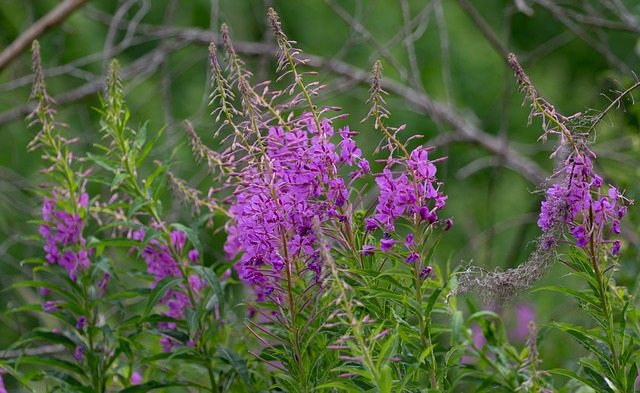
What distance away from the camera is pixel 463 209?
8.16 m

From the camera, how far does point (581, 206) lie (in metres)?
1.89

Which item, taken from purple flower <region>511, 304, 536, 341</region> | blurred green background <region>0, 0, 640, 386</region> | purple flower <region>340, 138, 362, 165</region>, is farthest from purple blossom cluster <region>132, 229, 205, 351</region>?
blurred green background <region>0, 0, 640, 386</region>

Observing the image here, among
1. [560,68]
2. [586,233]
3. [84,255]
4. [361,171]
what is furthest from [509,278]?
[560,68]

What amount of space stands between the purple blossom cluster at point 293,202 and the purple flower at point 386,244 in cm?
11

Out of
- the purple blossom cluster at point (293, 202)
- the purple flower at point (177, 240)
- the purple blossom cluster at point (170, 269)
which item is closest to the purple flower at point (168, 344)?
the purple blossom cluster at point (170, 269)

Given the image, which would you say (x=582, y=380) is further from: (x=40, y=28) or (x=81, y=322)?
(x=40, y=28)

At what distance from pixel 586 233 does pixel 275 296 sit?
755 millimetres

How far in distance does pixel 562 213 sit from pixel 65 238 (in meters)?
1.46

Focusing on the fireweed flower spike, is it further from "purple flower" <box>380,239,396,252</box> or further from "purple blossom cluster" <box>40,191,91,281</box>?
"purple blossom cluster" <box>40,191,91,281</box>

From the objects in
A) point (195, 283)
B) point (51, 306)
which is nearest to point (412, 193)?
point (195, 283)

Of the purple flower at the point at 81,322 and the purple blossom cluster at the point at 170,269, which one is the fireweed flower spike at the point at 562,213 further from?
the purple flower at the point at 81,322

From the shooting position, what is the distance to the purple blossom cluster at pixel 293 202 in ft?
6.53

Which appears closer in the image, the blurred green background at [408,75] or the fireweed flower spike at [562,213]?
the fireweed flower spike at [562,213]

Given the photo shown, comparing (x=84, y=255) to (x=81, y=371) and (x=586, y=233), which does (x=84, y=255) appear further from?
(x=586, y=233)
